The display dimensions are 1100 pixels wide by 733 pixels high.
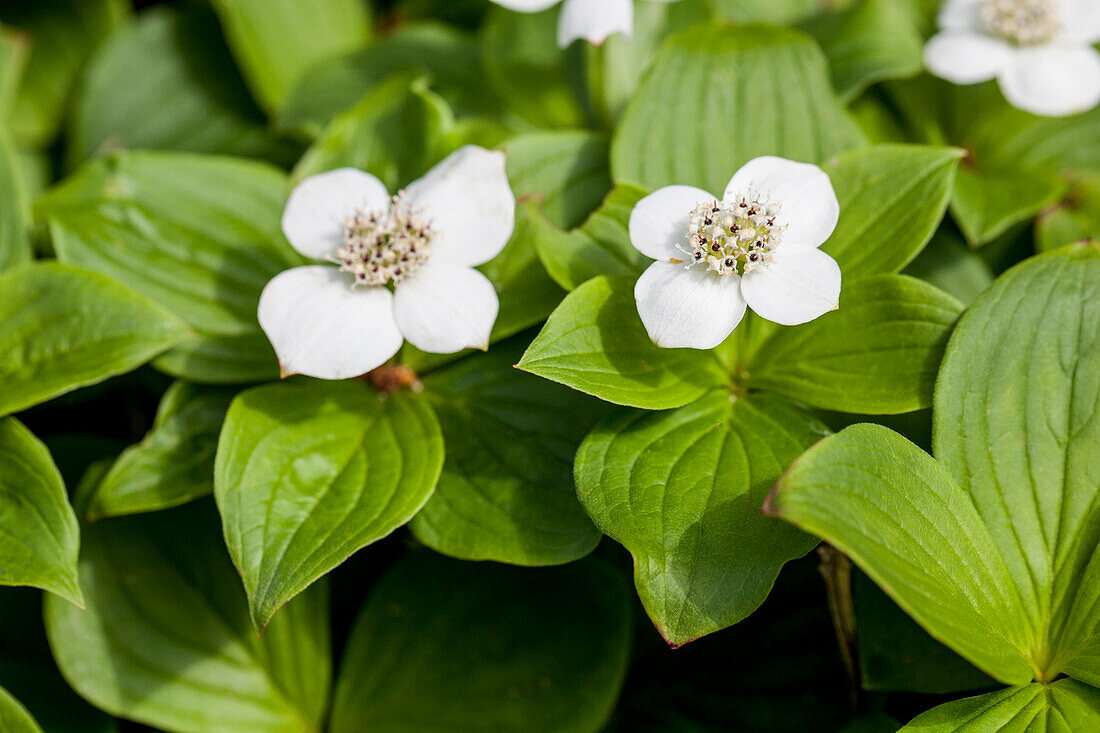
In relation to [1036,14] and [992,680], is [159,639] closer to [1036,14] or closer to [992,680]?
[992,680]

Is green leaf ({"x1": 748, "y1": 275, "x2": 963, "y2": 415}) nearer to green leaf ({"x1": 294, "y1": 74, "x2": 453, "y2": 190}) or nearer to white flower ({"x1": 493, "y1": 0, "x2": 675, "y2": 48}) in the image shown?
white flower ({"x1": 493, "y1": 0, "x2": 675, "y2": 48})

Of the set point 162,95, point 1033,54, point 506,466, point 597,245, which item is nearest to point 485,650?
point 506,466

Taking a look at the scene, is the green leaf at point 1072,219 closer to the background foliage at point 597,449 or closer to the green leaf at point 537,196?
the background foliage at point 597,449

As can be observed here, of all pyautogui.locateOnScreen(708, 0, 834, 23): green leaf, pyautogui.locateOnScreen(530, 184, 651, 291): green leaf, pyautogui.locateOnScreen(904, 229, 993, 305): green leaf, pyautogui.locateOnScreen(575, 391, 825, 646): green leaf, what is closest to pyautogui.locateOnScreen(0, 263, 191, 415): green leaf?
pyautogui.locateOnScreen(530, 184, 651, 291): green leaf

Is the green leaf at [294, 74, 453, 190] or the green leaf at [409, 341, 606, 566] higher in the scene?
the green leaf at [294, 74, 453, 190]

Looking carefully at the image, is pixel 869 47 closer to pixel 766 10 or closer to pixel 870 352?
pixel 766 10

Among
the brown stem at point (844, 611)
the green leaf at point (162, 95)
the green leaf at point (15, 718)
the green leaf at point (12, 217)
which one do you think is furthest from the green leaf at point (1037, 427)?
the green leaf at point (162, 95)

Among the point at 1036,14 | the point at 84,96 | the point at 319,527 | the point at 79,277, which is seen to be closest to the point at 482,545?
the point at 319,527

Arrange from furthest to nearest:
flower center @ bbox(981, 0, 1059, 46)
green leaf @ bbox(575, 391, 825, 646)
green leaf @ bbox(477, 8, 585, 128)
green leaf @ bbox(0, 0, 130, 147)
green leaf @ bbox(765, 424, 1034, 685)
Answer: green leaf @ bbox(0, 0, 130, 147) < green leaf @ bbox(477, 8, 585, 128) < flower center @ bbox(981, 0, 1059, 46) < green leaf @ bbox(575, 391, 825, 646) < green leaf @ bbox(765, 424, 1034, 685)
